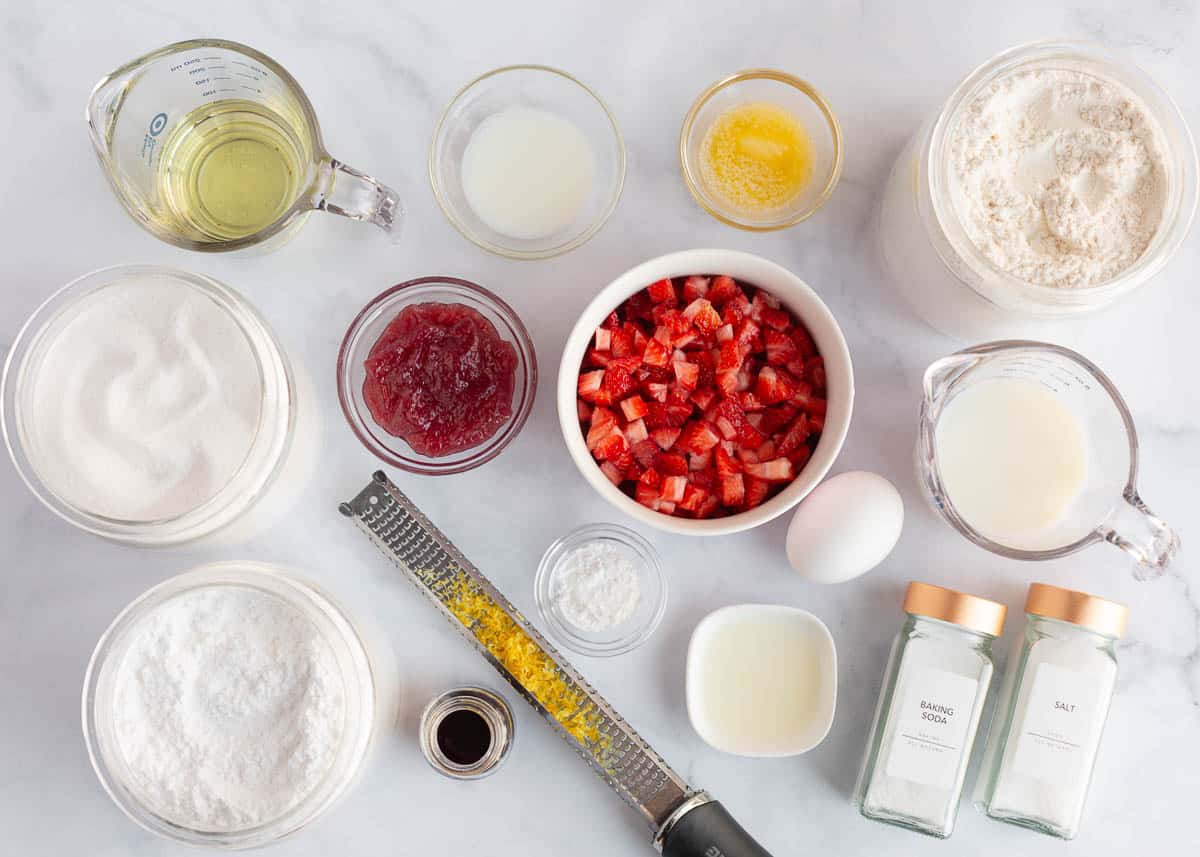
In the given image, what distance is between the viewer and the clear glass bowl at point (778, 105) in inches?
59.7

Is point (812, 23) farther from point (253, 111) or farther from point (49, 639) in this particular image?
point (49, 639)

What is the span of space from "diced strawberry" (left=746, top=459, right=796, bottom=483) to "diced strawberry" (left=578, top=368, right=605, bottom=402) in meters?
0.26

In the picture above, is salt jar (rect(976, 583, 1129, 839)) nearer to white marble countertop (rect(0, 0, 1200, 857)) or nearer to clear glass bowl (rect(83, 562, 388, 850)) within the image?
white marble countertop (rect(0, 0, 1200, 857))

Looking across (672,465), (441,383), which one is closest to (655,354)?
(672,465)

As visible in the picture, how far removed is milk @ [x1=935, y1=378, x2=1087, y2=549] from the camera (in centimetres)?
A: 148

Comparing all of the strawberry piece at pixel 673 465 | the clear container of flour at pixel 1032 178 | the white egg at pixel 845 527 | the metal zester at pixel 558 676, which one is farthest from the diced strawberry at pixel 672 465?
the clear container of flour at pixel 1032 178

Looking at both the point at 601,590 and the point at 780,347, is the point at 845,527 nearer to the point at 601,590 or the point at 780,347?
the point at 780,347

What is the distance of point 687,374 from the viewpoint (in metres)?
1.46

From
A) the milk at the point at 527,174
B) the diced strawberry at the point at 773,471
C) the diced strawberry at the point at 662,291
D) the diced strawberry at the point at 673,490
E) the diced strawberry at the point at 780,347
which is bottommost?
the diced strawberry at the point at 673,490

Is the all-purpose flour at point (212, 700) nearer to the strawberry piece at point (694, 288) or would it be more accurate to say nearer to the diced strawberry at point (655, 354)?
the diced strawberry at point (655, 354)

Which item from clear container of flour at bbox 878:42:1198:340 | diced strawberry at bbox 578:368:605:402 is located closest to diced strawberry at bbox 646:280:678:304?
diced strawberry at bbox 578:368:605:402

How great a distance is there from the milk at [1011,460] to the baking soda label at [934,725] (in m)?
0.25

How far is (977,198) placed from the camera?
1.33 metres

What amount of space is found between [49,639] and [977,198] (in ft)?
5.35
